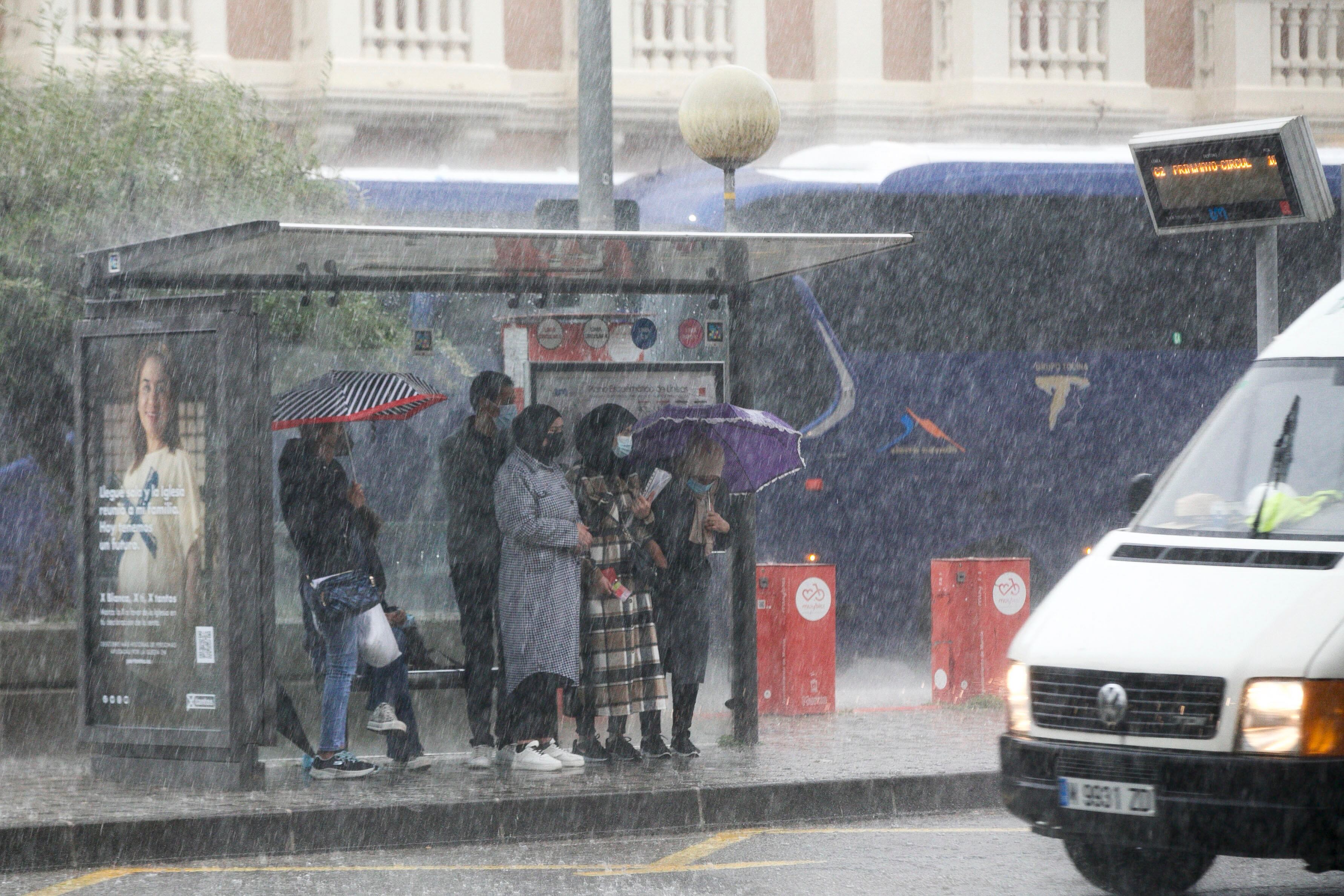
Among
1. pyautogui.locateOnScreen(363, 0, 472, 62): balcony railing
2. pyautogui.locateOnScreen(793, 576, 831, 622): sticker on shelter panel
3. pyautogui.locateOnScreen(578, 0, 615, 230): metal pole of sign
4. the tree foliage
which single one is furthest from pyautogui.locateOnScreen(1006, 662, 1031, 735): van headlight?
pyautogui.locateOnScreen(363, 0, 472, 62): balcony railing

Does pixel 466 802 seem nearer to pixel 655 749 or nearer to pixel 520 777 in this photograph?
pixel 520 777

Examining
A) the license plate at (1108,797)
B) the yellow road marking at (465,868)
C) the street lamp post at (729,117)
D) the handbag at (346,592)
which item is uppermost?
the street lamp post at (729,117)

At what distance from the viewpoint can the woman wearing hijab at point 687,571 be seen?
992cm

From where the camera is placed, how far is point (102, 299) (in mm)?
9734

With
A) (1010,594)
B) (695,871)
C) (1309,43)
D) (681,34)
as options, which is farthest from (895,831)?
(1309,43)

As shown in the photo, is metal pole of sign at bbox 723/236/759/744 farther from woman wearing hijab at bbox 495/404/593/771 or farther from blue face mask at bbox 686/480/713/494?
woman wearing hijab at bbox 495/404/593/771

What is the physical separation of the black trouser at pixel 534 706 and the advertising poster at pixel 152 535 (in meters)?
1.49

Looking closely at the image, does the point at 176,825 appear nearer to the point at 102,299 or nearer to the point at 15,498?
the point at 102,299

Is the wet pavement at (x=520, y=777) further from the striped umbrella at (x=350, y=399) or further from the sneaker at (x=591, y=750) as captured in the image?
the striped umbrella at (x=350, y=399)

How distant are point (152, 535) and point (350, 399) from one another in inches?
47.0

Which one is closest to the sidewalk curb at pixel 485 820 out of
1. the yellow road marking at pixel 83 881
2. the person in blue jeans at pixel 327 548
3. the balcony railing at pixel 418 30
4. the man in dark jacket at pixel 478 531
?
the yellow road marking at pixel 83 881

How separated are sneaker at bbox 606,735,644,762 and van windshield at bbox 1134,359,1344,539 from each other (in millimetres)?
3546

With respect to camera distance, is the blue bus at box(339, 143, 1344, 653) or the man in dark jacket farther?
the blue bus at box(339, 143, 1344, 653)

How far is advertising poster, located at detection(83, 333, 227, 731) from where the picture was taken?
9055 mm
